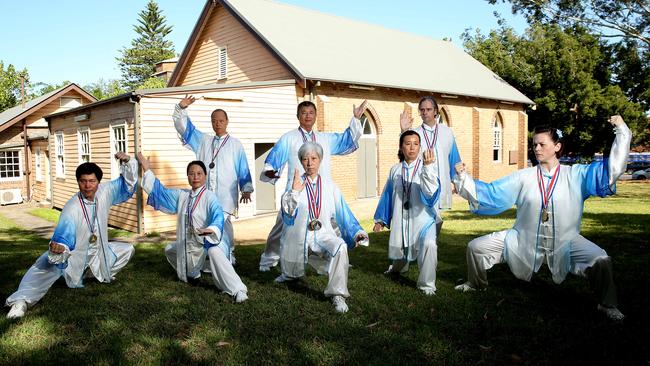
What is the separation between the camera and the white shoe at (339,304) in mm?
5207

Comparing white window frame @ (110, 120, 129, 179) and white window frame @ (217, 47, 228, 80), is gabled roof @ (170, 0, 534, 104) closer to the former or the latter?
white window frame @ (217, 47, 228, 80)

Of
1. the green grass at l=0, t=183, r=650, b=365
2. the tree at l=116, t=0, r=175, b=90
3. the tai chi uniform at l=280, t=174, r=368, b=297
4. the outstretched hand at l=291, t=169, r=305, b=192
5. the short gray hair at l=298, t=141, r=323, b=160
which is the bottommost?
the green grass at l=0, t=183, r=650, b=365

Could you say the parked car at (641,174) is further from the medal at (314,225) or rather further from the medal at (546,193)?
the medal at (314,225)

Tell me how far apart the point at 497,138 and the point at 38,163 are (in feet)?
71.6

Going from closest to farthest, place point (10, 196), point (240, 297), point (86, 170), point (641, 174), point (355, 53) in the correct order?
point (240, 297), point (86, 170), point (355, 53), point (10, 196), point (641, 174)

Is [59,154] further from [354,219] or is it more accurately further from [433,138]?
[354,219]

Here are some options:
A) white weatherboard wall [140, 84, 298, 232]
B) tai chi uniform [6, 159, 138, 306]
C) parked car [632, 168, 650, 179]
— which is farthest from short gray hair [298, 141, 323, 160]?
parked car [632, 168, 650, 179]

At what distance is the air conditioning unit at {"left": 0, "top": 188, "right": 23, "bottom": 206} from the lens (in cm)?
2227

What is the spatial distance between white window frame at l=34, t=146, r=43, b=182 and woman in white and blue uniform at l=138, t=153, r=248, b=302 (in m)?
20.0

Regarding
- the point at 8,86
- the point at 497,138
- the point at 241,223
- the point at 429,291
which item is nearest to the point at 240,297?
the point at 429,291

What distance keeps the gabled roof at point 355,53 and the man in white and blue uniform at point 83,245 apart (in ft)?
33.2

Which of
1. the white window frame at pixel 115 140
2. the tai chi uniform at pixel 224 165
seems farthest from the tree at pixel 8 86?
the tai chi uniform at pixel 224 165

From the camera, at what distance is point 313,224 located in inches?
223

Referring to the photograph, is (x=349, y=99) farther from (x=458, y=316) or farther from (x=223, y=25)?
(x=458, y=316)
